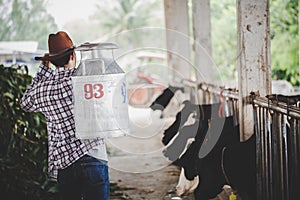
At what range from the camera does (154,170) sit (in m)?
5.97

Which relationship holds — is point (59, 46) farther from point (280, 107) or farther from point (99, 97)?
point (280, 107)

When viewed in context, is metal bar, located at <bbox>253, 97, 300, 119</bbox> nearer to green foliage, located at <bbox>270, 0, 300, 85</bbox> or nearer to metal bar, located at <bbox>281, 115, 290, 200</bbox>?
metal bar, located at <bbox>281, 115, 290, 200</bbox>

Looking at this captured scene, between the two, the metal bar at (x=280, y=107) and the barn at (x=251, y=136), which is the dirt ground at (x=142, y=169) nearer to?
the barn at (x=251, y=136)

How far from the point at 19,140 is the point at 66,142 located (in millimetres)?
2161

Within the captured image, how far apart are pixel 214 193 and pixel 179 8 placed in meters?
4.82

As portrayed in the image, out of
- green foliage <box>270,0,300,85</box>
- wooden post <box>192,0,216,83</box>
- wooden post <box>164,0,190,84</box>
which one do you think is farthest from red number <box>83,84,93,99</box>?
green foliage <box>270,0,300,85</box>

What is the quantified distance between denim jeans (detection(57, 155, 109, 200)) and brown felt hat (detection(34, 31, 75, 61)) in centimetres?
54

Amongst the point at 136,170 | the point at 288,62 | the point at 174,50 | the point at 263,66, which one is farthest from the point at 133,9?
the point at 263,66

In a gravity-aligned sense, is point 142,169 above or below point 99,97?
below

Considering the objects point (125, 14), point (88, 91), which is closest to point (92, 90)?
point (88, 91)

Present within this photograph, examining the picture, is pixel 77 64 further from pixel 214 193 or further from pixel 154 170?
pixel 154 170

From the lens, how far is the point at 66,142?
113 inches

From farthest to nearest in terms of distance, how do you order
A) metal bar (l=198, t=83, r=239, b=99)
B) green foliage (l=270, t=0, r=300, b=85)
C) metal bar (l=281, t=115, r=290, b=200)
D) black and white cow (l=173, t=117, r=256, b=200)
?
green foliage (l=270, t=0, r=300, b=85)
metal bar (l=198, t=83, r=239, b=99)
black and white cow (l=173, t=117, r=256, b=200)
metal bar (l=281, t=115, r=290, b=200)

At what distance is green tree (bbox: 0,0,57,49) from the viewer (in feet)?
28.7
